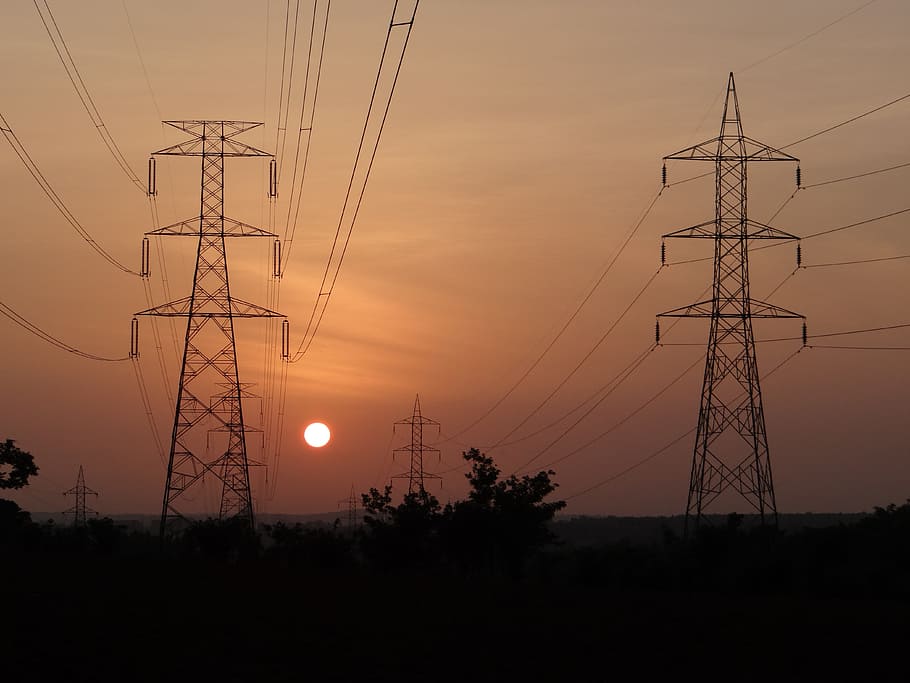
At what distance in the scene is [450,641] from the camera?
3406cm

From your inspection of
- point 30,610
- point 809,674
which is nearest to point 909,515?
point 809,674

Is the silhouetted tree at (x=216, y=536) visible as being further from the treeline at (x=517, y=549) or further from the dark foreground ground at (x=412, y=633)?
the dark foreground ground at (x=412, y=633)

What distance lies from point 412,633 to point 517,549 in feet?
140

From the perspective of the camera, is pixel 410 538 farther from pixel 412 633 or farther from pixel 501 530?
pixel 412 633

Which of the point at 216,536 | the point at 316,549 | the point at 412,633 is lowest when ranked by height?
the point at 412,633

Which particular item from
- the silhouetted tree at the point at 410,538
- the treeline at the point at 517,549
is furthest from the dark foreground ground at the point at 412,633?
the silhouetted tree at the point at 410,538

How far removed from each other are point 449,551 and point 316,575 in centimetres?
2717

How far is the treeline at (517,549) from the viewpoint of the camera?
189 feet

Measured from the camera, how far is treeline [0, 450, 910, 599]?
57.8 metres

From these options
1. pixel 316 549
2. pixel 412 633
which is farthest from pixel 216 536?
pixel 412 633

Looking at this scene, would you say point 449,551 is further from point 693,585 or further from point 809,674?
point 809,674

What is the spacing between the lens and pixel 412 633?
3531cm

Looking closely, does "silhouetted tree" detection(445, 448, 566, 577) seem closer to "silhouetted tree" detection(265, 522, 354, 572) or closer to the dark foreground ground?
"silhouetted tree" detection(265, 522, 354, 572)

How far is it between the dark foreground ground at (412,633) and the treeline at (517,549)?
10.8 m
